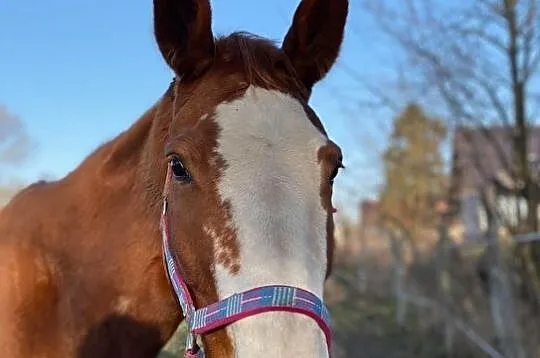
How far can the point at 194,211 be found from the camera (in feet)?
7.22

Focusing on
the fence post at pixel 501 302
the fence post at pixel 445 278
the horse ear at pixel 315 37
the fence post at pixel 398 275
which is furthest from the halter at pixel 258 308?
the fence post at pixel 398 275

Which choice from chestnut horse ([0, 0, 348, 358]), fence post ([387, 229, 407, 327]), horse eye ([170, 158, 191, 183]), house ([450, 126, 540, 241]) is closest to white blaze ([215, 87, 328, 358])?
chestnut horse ([0, 0, 348, 358])

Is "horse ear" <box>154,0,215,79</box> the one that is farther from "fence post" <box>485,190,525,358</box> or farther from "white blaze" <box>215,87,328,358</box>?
"fence post" <box>485,190,525,358</box>

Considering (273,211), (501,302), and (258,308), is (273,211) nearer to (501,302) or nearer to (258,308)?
(258,308)

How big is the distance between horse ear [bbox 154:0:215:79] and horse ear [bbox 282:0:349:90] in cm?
32

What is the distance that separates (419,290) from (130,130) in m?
12.1

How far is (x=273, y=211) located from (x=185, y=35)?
0.85 meters

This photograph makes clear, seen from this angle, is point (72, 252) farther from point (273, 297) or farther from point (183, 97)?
point (273, 297)

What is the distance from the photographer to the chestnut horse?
2.00 meters

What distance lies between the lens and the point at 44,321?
9.42ft

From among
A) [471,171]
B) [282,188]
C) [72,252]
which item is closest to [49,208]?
[72,252]

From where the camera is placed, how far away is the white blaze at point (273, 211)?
1.87 metres

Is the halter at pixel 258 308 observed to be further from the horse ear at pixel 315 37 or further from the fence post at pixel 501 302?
the fence post at pixel 501 302

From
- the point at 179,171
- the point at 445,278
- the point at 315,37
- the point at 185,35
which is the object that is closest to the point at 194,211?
the point at 179,171
